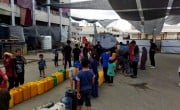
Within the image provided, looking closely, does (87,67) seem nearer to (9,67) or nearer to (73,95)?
(73,95)

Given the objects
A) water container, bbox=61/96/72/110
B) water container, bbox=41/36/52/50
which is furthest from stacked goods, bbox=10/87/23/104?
water container, bbox=41/36/52/50

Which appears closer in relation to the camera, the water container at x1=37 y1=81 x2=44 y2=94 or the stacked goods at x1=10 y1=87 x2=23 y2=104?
the stacked goods at x1=10 y1=87 x2=23 y2=104

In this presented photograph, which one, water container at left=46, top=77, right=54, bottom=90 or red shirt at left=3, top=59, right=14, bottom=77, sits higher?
red shirt at left=3, top=59, right=14, bottom=77

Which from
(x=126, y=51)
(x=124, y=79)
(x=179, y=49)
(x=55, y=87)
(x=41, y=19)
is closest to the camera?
(x=55, y=87)

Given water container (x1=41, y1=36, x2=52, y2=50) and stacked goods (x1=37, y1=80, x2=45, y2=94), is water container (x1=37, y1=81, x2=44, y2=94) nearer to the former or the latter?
stacked goods (x1=37, y1=80, x2=45, y2=94)

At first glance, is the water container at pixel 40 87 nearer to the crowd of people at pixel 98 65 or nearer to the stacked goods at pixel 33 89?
the stacked goods at pixel 33 89

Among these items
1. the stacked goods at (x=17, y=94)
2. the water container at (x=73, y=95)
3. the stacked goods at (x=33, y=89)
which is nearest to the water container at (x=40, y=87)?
the stacked goods at (x=33, y=89)

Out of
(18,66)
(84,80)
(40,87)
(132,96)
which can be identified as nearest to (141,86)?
(132,96)

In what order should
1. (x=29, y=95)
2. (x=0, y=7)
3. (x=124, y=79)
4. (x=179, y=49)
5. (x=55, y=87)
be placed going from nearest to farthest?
(x=29, y=95)
(x=55, y=87)
(x=124, y=79)
(x=0, y=7)
(x=179, y=49)

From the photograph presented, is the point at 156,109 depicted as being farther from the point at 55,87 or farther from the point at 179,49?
the point at 179,49

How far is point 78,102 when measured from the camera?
7.77 meters

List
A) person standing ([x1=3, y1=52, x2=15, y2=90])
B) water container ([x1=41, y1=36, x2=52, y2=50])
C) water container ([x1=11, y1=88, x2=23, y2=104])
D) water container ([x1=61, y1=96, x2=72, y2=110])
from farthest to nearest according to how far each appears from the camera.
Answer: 1. water container ([x1=41, y1=36, x2=52, y2=50])
2. person standing ([x1=3, y1=52, x2=15, y2=90])
3. water container ([x1=11, y1=88, x2=23, y2=104])
4. water container ([x1=61, y1=96, x2=72, y2=110])

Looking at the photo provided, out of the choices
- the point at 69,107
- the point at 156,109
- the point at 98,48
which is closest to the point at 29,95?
the point at 69,107

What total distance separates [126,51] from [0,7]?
22335 mm
